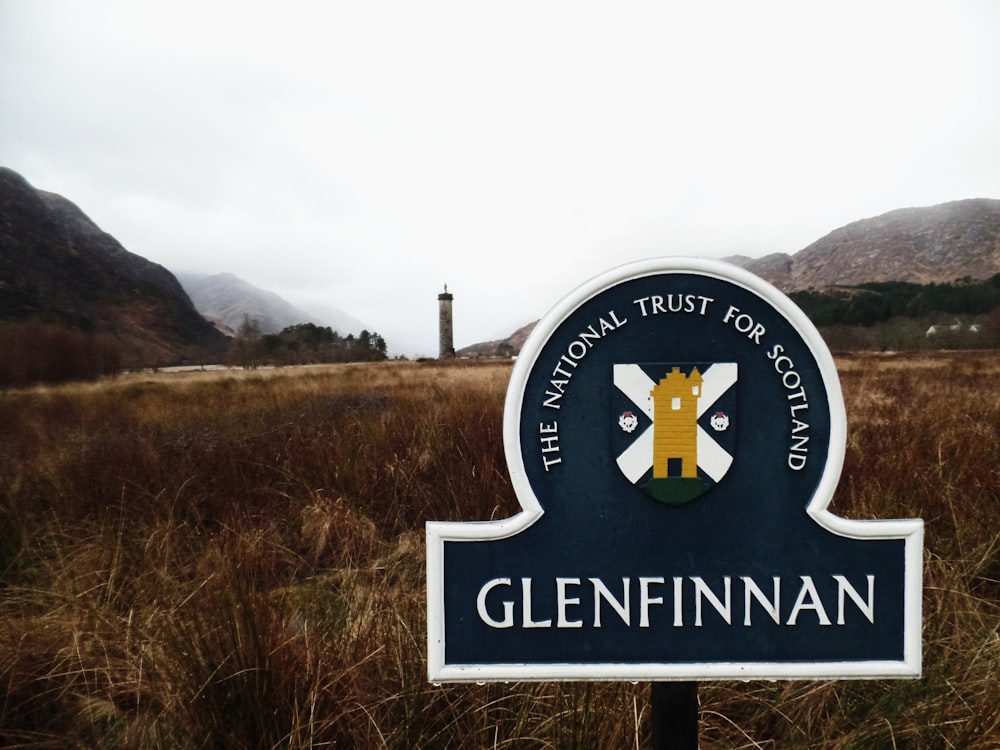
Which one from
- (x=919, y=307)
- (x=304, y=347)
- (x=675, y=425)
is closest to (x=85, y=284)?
(x=304, y=347)

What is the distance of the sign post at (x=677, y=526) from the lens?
1.16 m

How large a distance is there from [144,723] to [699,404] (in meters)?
2.04

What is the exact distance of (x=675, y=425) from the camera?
116cm

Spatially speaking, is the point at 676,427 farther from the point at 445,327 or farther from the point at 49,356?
the point at 445,327

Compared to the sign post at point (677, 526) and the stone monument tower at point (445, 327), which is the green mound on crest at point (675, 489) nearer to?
the sign post at point (677, 526)

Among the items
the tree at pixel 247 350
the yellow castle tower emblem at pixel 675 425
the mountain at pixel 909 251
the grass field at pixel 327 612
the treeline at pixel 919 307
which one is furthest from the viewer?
the mountain at pixel 909 251

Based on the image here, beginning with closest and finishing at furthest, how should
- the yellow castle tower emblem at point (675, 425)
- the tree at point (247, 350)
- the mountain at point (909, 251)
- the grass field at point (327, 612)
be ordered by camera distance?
1. the yellow castle tower emblem at point (675, 425)
2. the grass field at point (327, 612)
3. the tree at point (247, 350)
4. the mountain at point (909, 251)

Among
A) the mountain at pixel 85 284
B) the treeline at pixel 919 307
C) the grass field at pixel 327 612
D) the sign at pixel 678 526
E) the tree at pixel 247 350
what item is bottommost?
the grass field at pixel 327 612

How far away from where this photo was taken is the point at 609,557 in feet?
3.94

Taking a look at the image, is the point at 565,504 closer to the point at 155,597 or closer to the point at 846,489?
the point at 155,597

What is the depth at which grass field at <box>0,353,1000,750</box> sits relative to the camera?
5.33ft

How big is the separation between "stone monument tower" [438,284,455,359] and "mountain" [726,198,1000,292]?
4778 inches

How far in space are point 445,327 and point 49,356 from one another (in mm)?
40103

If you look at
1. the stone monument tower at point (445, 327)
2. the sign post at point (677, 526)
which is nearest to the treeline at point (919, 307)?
the stone monument tower at point (445, 327)
